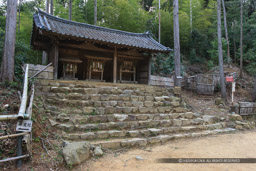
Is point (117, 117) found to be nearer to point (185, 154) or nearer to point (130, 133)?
point (130, 133)

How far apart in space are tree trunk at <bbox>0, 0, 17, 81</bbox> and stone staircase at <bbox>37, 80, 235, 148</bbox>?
4.75ft

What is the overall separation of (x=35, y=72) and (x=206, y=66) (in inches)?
729

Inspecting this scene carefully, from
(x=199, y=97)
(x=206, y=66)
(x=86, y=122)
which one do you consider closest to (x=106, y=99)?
(x=86, y=122)

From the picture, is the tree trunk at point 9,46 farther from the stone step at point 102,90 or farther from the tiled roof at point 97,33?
the stone step at point 102,90

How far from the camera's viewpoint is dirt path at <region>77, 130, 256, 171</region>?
10.9 ft

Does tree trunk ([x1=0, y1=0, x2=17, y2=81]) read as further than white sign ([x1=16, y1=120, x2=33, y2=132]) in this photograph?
Yes

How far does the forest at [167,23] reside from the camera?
16141 mm

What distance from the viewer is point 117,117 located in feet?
17.6

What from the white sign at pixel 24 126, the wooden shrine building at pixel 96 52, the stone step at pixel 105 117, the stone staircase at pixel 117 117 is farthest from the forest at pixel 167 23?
the white sign at pixel 24 126

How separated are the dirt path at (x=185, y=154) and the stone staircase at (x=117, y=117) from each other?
40 centimetres

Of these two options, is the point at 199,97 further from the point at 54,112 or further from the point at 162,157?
the point at 54,112

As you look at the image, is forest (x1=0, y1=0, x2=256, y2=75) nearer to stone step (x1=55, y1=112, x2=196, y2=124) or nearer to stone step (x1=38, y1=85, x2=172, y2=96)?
stone step (x1=38, y1=85, x2=172, y2=96)

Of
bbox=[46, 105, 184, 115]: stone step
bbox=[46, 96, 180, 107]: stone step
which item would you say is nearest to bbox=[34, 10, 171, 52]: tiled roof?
bbox=[46, 96, 180, 107]: stone step

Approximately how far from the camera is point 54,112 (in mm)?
4836
